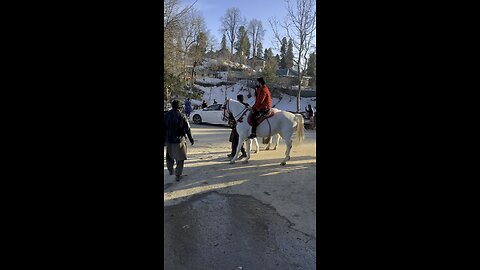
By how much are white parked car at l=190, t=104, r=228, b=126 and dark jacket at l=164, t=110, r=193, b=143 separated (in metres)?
10.3

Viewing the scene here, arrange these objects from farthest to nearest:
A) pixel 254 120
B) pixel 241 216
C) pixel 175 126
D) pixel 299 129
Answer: pixel 299 129, pixel 254 120, pixel 175 126, pixel 241 216

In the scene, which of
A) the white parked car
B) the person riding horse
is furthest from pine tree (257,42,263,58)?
the person riding horse

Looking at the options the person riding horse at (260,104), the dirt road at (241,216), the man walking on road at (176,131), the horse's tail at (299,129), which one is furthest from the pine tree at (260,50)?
the man walking on road at (176,131)

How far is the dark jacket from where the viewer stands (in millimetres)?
5605

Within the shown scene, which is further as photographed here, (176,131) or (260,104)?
(260,104)

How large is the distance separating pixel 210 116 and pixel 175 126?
36.1ft

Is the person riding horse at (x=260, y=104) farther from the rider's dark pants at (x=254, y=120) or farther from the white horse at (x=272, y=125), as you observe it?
the white horse at (x=272, y=125)

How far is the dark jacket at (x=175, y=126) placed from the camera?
18.4 feet

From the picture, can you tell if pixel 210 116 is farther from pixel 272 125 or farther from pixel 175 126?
pixel 175 126

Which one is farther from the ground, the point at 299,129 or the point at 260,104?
the point at 260,104

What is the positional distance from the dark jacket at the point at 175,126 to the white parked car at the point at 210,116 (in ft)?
33.8

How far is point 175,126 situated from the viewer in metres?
5.63

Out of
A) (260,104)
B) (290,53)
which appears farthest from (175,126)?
(290,53)
